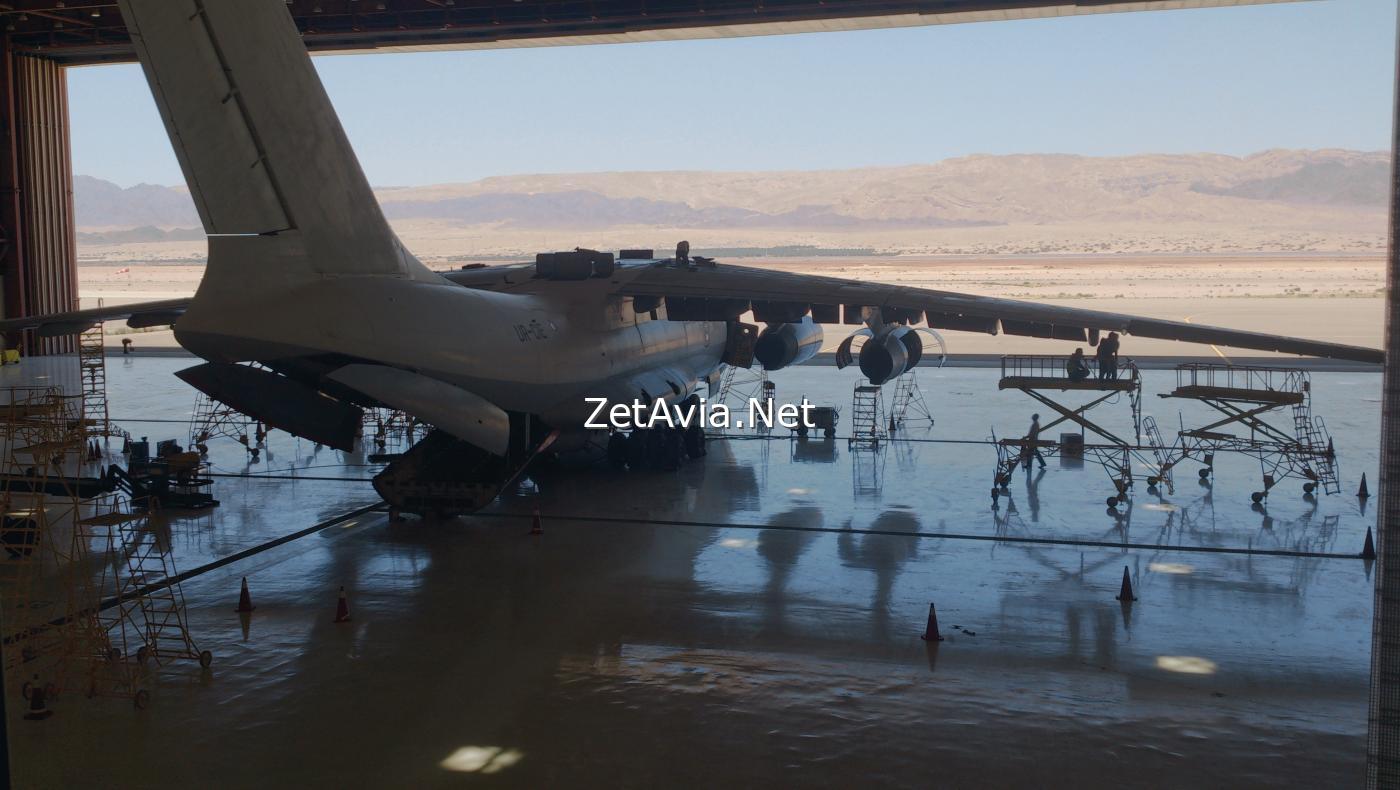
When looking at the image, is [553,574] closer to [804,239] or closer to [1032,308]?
[1032,308]

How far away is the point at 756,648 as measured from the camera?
9.92 meters

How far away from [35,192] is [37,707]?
27.1 metres

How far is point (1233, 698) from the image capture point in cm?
866

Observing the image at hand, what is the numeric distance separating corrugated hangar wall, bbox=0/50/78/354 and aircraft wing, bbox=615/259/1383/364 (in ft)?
70.2

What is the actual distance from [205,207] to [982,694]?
29.0ft

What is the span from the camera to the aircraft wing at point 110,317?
18.7 m

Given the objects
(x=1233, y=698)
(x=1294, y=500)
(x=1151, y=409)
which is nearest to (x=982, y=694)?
(x=1233, y=698)

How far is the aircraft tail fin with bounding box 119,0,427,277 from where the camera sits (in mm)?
10703

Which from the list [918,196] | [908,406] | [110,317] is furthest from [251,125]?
[918,196]

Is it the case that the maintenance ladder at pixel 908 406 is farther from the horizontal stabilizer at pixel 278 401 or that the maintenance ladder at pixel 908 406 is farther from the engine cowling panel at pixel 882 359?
the horizontal stabilizer at pixel 278 401

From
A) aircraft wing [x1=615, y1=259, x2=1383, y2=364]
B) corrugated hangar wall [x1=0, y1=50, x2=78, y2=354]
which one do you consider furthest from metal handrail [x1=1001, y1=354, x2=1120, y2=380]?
corrugated hangar wall [x1=0, y1=50, x2=78, y2=354]

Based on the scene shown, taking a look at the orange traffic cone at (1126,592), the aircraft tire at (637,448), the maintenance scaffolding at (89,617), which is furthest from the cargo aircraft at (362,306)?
the orange traffic cone at (1126,592)

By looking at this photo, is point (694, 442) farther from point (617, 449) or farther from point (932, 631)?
point (932, 631)

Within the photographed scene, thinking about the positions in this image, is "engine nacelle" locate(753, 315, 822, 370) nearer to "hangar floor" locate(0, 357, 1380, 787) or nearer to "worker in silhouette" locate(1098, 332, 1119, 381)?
"hangar floor" locate(0, 357, 1380, 787)
